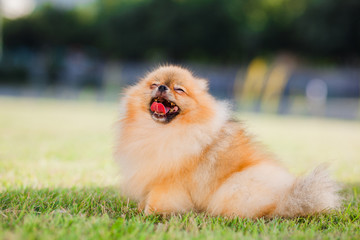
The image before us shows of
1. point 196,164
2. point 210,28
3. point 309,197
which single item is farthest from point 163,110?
point 210,28

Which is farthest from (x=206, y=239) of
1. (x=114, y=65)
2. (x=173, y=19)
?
(x=114, y=65)

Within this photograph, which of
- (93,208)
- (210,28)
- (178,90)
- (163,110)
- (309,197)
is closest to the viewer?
(309,197)

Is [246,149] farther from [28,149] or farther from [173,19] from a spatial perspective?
[173,19]

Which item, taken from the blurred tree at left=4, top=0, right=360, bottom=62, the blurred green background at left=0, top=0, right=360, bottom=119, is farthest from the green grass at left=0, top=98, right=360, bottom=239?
the blurred tree at left=4, top=0, right=360, bottom=62

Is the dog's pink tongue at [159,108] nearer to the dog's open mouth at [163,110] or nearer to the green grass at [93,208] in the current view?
the dog's open mouth at [163,110]

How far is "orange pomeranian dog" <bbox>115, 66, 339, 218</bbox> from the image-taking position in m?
2.68

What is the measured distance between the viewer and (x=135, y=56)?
36.6 metres

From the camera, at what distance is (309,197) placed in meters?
2.61

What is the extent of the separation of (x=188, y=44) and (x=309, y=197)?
101ft

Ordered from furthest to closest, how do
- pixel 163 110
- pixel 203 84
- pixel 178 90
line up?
pixel 203 84 < pixel 178 90 < pixel 163 110

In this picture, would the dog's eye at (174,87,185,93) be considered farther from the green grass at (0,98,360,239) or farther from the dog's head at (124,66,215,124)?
the green grass at (0,98,360,239)

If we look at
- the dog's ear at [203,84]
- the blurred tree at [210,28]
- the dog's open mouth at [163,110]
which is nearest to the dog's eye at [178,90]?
the dog's open mouth at [163,110]

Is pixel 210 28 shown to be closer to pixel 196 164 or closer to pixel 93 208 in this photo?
pixel 196 164

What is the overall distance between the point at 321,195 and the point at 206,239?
1085 mm
